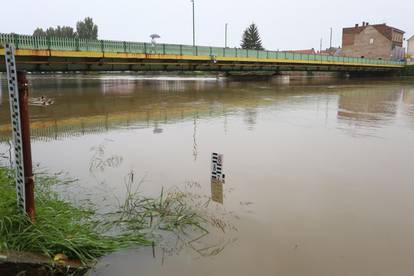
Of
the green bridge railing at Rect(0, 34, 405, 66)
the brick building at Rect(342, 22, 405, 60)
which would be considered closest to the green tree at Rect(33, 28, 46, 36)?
the brick building at Rect(342, 22, 405, 60)

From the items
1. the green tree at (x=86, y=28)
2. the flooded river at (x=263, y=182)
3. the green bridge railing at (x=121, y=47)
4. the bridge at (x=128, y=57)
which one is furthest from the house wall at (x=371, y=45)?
the flooded river at (x=263, y=182)

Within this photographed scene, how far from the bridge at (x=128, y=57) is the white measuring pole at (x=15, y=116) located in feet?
36.3

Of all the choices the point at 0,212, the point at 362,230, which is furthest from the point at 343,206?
the point at 0,212

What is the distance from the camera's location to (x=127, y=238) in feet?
13.8

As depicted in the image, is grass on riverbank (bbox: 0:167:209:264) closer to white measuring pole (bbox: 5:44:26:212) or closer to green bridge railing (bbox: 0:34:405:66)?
white measuring pole (bbox: 5:44:26:212)

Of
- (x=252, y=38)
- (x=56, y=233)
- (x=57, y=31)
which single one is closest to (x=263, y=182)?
(x=56, y=233)

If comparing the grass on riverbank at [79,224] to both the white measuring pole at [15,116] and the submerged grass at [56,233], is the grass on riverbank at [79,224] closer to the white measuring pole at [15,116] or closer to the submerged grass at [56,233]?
the submerged grass at [56,233]

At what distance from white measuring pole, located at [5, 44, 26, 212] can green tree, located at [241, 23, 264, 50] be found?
87579 millimetres

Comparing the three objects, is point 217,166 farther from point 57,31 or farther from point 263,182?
point 57,31

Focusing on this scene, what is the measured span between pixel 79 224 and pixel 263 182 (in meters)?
3.45

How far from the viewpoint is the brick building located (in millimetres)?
80438

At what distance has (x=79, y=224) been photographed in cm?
424

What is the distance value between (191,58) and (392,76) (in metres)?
49.2

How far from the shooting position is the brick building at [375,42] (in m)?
80.4
